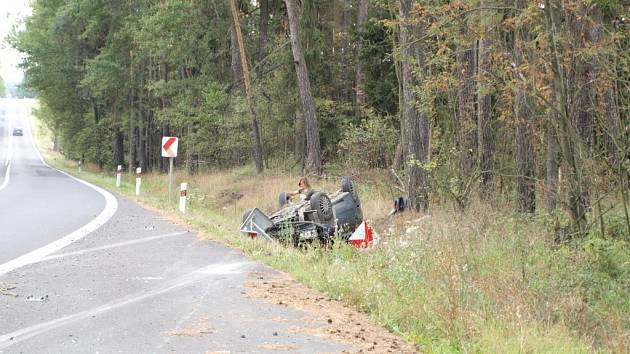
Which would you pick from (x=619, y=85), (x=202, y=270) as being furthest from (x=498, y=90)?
(x=202, y=270)

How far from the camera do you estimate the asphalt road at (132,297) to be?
18.6ft

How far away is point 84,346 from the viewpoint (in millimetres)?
5465

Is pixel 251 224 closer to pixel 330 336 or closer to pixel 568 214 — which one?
pixel 568 214

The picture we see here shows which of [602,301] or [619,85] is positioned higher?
[619,85]

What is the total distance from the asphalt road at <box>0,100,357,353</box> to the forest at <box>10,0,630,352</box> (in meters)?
1.27

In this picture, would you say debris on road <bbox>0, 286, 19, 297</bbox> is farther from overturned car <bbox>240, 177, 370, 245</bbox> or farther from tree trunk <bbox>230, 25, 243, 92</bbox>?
tree trunk <bbox>230, 25, 243, 92</bbox>

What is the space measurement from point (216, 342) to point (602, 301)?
6.45 meters

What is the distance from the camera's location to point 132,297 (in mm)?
7359

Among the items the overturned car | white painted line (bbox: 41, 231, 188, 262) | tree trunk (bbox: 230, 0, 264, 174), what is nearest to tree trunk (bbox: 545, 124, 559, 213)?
the overturned car

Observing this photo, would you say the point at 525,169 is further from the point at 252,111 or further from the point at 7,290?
the point at 252,111

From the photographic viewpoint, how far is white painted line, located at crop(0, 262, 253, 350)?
5.75 meters

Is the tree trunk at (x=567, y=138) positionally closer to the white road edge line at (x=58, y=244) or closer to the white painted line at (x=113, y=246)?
the white painted line at (x=113, y=246)

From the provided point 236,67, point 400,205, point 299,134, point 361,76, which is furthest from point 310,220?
point 236,67

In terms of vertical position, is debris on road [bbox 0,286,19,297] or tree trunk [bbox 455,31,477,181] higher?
tree trunk [bbox 455,31,477,181]
